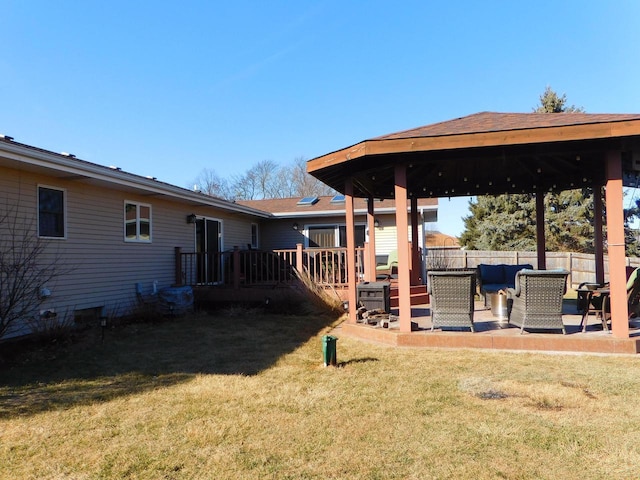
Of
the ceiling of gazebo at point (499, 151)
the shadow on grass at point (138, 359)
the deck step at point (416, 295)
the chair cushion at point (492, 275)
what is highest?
the ceiling of gazebo at point (499, 151)

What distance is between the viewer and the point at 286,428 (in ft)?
9.91

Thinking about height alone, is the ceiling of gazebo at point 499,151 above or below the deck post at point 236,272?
above

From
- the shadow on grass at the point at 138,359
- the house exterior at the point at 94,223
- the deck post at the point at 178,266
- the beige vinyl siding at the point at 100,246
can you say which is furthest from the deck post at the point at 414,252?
the beige vinyl siding at the point at 100,246

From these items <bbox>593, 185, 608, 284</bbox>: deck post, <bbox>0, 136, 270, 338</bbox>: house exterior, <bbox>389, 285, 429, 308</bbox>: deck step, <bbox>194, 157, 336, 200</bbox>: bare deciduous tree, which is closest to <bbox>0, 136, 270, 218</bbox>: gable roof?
<bbox>0, 136, 270, 338</bbox>: house exterior

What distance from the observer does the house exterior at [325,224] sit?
13.5 m

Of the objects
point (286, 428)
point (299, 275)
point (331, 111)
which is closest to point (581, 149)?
point (286, 428)

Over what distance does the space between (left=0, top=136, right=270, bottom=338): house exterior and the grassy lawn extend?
221cm

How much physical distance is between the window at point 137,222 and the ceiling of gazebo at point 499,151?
15.0 feet

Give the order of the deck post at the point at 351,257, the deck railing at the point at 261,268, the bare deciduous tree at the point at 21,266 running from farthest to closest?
the deck railing at the point at 261,268 → the deck post at the point at 351,257 → the bare deciduous tree at the point at 21,266

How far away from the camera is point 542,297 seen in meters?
5.17

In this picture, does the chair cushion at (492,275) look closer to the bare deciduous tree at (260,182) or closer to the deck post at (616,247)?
the deck post at (616,247)

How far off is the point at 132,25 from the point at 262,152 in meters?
25.4

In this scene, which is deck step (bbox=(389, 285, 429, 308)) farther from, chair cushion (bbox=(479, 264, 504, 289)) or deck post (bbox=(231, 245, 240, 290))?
deck post (bbox=(231, 245, 240, 290))

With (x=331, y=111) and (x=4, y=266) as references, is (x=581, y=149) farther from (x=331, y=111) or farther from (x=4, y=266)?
(x=331, y=111)
